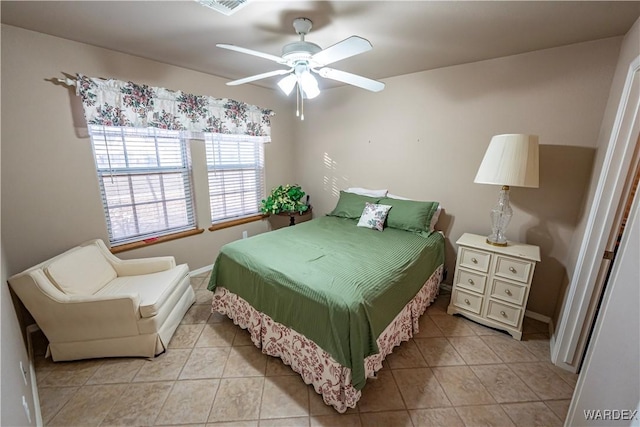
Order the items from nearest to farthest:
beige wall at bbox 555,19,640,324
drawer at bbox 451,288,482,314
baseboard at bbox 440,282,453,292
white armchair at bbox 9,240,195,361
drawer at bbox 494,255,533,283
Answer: beige wall at bbox 555,19,640,324 < white armchair at bbox 9,240,195,361 < drawer at bbox 494,255,533,283 < drawer at bbox 451,288,482,314 < baseboard at bbox 440,282,453,292

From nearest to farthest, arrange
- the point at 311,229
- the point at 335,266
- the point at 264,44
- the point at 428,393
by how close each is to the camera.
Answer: the point at 428,393 < the point at 335,266 < the point at 264,44 < the point at 311,229

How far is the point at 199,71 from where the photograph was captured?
9.16ft

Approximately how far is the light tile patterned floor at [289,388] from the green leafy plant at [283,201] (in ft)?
5.93

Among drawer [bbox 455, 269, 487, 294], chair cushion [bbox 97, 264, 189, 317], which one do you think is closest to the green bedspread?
drawer [bbox 455, 269, 487, 294]

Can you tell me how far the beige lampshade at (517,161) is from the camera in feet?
6.23

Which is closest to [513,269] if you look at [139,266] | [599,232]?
[599,232]

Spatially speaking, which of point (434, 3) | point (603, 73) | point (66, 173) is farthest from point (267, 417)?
point (603, 73)

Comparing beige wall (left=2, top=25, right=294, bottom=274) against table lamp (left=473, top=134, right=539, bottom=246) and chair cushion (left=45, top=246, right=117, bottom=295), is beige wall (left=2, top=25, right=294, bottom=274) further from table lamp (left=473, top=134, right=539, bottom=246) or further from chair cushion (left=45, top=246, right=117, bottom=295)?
table lamp (left=473, top=134, right=539, bottom=246)

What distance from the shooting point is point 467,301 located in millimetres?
2322

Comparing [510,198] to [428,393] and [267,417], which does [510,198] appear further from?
[267,417]

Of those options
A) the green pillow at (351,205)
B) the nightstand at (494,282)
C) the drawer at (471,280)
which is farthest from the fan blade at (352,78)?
the drawer at (471,280)

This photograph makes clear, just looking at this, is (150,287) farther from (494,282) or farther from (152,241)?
(494,282)

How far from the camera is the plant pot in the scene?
144 inches

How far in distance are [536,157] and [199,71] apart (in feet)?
10.7
